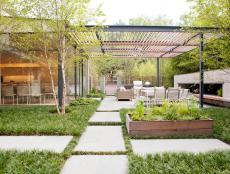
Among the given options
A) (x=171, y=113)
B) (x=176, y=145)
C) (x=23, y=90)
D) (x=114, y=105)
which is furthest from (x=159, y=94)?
(x=176, y=145)

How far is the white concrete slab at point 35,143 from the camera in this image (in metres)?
5.37

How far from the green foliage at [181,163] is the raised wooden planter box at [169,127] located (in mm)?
1818

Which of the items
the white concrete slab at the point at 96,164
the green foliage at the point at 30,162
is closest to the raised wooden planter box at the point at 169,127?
the white concrete slab at the point at 96,164

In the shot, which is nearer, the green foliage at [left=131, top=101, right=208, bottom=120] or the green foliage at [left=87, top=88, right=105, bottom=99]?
the green foliage at [left=131, top=101, right=208, bottom=120]

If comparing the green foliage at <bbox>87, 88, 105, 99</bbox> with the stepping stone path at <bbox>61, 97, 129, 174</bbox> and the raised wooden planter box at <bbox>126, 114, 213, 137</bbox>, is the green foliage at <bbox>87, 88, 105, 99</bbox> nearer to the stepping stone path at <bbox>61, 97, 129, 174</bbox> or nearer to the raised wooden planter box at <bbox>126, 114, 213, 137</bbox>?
the stepping stone path at <bbox>61, 97, 129, 174</bbox>

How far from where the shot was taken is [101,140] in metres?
6.17

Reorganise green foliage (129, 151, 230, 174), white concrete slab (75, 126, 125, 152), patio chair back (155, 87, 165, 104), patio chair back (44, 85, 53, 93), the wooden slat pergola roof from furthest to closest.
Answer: patio chair back (44, 85, 53, 93) → patio chair back (155, 87, 165, 104) → the wooden slat pergola roof → white concrete slab (75, 126, 125, 152) → green foliage (129, 151, 230, 174)

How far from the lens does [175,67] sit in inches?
929

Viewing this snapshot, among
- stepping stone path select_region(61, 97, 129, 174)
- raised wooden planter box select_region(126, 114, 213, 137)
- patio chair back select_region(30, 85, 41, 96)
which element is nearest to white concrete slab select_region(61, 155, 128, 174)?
stepping stone path select_region(61, 97, 129, 174)

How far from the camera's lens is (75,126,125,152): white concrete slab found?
17.9 feet

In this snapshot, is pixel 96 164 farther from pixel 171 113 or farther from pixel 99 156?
pixel 171 113

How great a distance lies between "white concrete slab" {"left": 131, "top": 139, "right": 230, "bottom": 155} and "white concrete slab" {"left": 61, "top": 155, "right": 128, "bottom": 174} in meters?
0.55

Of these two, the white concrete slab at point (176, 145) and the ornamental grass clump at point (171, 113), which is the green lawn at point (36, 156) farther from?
the ornamental grass clump at point (171, 113)

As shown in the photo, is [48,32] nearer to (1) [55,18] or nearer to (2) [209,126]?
(1) [55,18]
